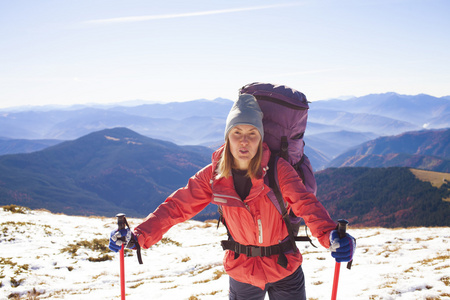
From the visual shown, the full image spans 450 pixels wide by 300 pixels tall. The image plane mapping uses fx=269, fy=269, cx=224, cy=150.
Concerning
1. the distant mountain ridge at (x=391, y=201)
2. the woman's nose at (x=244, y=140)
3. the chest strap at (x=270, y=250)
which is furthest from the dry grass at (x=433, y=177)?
the woman's nose at (x=244, y=140)

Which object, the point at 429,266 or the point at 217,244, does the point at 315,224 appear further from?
the point at 217,244

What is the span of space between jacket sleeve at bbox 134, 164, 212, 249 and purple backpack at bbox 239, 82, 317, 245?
1098 millimetres

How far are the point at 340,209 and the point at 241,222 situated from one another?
196 meters

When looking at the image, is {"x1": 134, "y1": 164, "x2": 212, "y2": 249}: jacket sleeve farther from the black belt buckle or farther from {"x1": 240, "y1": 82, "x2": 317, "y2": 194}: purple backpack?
{"x1": 240, "y1": 82, "x2": 317, "y2": 194}: purple backpack

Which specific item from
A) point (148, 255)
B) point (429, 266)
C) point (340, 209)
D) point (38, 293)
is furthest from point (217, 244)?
point (340, 209)

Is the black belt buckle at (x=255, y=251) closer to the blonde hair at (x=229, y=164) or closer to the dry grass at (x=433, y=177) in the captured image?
the blonde hair at (x=229, y=164)

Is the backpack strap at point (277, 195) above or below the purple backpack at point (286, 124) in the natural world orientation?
below

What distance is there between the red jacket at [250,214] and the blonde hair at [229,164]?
0.27 feet

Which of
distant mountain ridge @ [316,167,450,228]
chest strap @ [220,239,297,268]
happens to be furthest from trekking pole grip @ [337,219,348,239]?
distant mountain ridge @ [316,167,450,228]

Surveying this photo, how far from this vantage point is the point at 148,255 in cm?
1683

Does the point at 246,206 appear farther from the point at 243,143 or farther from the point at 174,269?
the point at 174,269

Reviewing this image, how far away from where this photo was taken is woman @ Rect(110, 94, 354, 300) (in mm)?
3834

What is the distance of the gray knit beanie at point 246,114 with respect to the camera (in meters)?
3.98

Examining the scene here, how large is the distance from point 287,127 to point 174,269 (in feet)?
38.5
